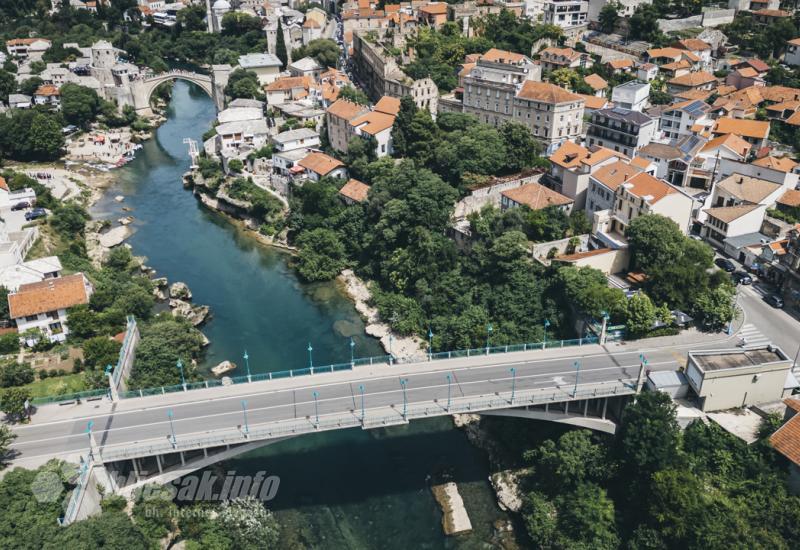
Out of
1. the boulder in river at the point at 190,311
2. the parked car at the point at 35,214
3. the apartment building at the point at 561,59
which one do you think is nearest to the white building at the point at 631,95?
the apartment building at the point at 561,59

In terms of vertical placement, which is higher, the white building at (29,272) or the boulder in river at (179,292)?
the white building at (29,272)

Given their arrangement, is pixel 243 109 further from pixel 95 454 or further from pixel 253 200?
pixel 95 454

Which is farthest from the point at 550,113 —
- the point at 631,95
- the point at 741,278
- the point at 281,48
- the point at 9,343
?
the point at 281,48

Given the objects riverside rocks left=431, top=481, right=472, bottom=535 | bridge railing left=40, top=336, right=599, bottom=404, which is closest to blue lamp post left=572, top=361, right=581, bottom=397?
bridge railing left=40, top=336, right=599, bottom=404

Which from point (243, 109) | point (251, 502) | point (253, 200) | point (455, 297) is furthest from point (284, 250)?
point (251, 502)

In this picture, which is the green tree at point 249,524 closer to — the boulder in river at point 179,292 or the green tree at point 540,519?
the green tree at point 540,519

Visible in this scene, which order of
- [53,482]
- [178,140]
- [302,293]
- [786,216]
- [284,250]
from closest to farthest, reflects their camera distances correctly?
[53,482]
[786,216]
[302,293]
[284,250]
[178,140]
